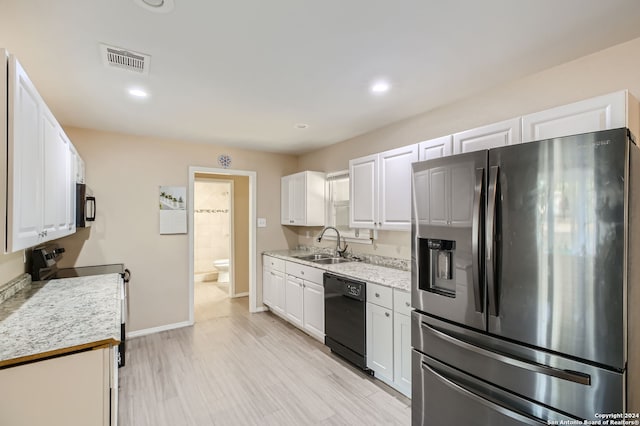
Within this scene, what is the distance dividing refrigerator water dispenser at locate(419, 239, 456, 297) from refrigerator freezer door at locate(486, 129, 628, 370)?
0.28m

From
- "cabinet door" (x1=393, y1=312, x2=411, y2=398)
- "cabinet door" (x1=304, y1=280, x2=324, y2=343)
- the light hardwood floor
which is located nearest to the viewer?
the light hardwood floor

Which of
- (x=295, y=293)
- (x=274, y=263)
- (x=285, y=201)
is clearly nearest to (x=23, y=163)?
(x=295, y=293)

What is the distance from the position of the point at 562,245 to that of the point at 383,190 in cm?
175

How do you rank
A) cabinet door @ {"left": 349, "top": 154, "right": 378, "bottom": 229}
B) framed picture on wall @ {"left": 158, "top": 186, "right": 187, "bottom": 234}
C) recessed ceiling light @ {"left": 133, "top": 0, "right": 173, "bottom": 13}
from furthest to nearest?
1. framed picture on wall @ {"left": 158, "top": 186, "right": 187, "bottom": 234}
2. cabinet door @ {"left": 349, "top": 154, "right": 378, "bottom": 229}
3. recessed ceiling light @ {"left": 133, "top": 0, "right": 173, "bottom": 13}

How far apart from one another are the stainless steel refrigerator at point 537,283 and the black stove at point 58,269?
7.37ft

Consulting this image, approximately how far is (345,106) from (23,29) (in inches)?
85.8

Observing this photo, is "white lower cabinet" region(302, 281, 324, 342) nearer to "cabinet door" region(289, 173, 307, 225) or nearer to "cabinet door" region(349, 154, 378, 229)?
"cabinet door" region(349, 154, 378, 229)

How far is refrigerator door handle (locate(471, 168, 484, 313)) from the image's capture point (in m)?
1.52

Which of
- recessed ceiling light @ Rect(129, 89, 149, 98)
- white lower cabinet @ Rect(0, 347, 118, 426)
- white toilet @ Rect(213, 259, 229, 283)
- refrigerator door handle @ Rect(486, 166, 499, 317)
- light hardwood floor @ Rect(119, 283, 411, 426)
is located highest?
recessed ceiling light @ Rect(129, 89, 149, 98)

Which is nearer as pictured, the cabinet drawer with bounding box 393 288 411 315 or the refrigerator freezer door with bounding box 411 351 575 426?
the refrigerator freezer door with bounding box 411 351 575 426

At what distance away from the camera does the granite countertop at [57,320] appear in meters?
1.28

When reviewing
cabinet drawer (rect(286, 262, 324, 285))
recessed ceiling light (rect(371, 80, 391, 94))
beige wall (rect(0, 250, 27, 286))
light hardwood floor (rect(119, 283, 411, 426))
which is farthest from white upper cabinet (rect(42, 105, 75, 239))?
cabinet drawer (rect(286, 262, 324, 285))

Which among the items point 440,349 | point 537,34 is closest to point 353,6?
point 537,34

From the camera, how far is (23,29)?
5.28ft
